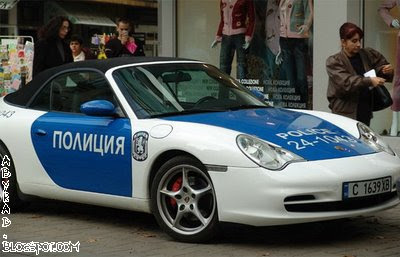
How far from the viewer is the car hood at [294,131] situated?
238 inches

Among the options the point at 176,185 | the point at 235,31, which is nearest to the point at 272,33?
the point at 235,31

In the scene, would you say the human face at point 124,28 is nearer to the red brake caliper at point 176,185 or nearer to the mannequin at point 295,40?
the mannequin at point 295,40

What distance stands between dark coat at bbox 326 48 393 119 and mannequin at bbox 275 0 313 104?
12.5 ft

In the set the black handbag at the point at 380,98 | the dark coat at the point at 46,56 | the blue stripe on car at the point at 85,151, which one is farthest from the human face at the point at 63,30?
the black handbag at the point at 380,98

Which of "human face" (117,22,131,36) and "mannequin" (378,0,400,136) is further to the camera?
"human face" (117,22,131,36)

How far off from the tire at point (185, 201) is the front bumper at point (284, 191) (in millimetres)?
171

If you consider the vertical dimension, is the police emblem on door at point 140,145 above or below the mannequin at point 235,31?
below

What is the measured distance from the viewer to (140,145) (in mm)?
6430

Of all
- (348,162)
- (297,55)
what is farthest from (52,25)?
(348,162)

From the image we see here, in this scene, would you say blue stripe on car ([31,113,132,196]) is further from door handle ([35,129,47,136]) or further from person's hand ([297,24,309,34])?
person's hand ([297,24,309,34])

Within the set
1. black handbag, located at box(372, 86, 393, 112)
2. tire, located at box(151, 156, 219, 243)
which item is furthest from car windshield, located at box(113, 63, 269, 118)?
black handbag, located at box(372, 86, 393, 112)

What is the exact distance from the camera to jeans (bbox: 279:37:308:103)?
11844mm

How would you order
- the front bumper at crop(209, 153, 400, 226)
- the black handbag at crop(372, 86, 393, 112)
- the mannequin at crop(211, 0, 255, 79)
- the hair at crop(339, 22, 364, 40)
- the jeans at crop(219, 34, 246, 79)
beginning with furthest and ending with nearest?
the jeans at crop(219, 34, 246, 79) → the mannequin at crop(211, 0, 255, 79) → the black handbag at crop(372, 86, 393, 112) → the hair at crop(339, 22, 364, 40) → the front bumper at crop(209, 153, 400, 226)

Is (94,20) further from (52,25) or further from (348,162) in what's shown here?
(348,162)
